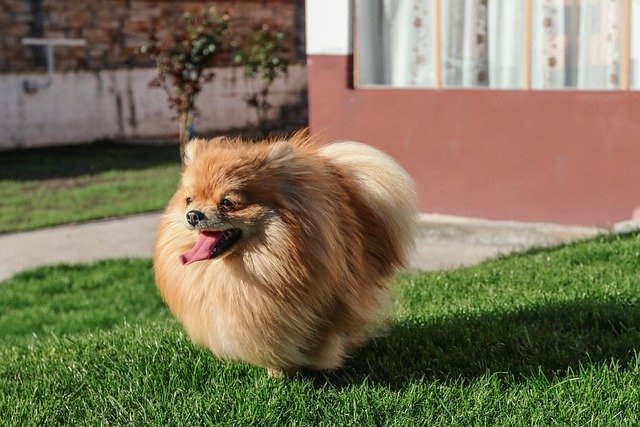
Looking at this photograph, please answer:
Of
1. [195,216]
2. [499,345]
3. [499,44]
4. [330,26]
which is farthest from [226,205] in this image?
[330,26]

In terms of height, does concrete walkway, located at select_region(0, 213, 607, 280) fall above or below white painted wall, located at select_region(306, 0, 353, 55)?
below

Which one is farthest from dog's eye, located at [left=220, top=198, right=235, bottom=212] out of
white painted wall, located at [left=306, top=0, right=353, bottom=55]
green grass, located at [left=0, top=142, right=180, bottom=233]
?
green grass, located at [left=0, top=142, right=180, bottom=233]

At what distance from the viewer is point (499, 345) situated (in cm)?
472

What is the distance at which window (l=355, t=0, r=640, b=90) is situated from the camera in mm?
9688

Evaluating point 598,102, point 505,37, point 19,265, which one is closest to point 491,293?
point 598,102

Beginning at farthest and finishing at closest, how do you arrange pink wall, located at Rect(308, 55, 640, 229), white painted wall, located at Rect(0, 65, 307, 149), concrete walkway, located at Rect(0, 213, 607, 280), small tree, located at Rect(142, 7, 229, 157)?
white painted wall, located at Rect(0, 65, 307, 149) < small tree, located at Rect(142, 7, 229, 157) < pink wall, located at Rect(308, 55, 640, 229) < concrete walkway, located at Rect(0, 213, 607, 280)

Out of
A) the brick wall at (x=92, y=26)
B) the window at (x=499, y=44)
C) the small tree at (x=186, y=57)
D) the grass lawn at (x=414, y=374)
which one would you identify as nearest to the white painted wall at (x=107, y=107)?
the brick wall at (x=92, y=26)

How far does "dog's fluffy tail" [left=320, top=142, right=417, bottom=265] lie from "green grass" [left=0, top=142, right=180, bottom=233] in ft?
26.4

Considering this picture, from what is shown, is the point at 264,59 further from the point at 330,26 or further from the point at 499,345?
the point at 499,345

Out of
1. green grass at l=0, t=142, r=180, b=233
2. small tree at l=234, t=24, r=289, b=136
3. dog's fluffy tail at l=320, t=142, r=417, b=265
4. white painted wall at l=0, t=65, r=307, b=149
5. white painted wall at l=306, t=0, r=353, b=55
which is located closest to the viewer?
dog's fluffy tail at l=320, t=142, r=417, b=265

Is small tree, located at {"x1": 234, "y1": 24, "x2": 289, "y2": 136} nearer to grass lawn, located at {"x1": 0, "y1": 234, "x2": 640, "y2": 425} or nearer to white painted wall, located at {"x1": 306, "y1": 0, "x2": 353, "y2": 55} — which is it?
white painted wall, located at {"x1": 306, "y1": 0, "x2": 353, "y2": 55}

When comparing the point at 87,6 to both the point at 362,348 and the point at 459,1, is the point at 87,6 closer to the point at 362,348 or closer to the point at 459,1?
the point at 459,1

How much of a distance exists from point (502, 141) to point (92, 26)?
11.4m

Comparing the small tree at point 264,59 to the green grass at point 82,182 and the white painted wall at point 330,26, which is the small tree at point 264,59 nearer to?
the green grass at point 82,182
